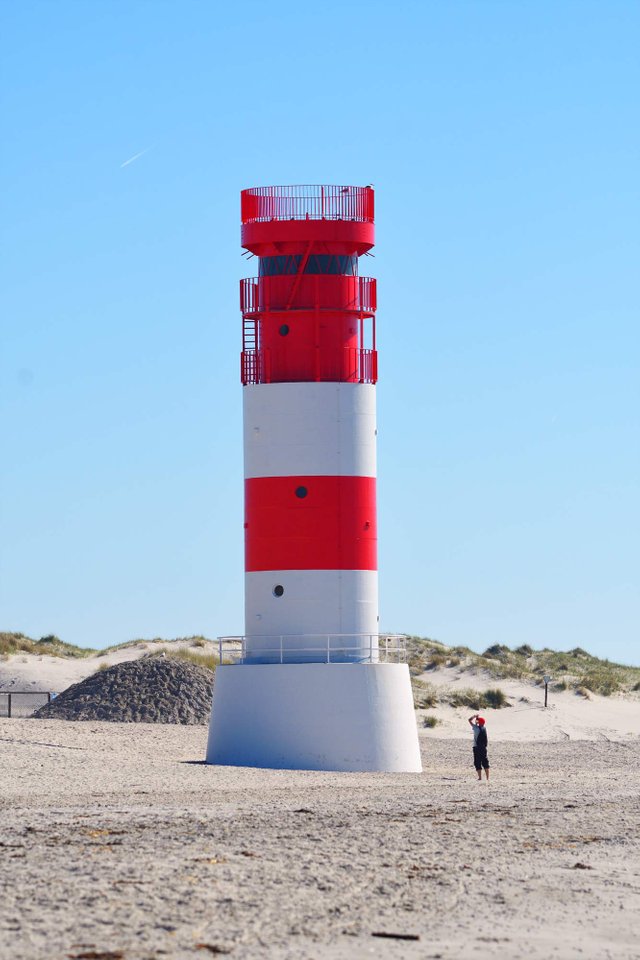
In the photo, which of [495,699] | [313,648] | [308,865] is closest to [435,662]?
[495,699]

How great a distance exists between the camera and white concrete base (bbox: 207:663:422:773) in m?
28.2

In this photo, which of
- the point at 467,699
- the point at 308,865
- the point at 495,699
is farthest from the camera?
the point at 495,699

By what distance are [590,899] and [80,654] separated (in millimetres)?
45119

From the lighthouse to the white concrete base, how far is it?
2 cm

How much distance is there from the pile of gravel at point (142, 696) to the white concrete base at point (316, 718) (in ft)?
32.0

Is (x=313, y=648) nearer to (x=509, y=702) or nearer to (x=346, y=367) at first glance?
(x=346, y=367)

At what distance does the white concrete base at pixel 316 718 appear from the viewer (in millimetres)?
28250

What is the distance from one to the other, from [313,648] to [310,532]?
1.91m

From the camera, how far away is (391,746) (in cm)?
2873

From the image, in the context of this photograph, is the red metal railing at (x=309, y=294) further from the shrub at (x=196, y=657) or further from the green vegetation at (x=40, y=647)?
the green vegetation at (x=40, y=647)

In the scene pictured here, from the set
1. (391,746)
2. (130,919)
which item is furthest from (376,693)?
(130,919)

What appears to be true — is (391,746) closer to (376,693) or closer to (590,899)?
(376,693)

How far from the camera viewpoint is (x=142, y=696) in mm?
39531

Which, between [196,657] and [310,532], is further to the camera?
[196,657]
